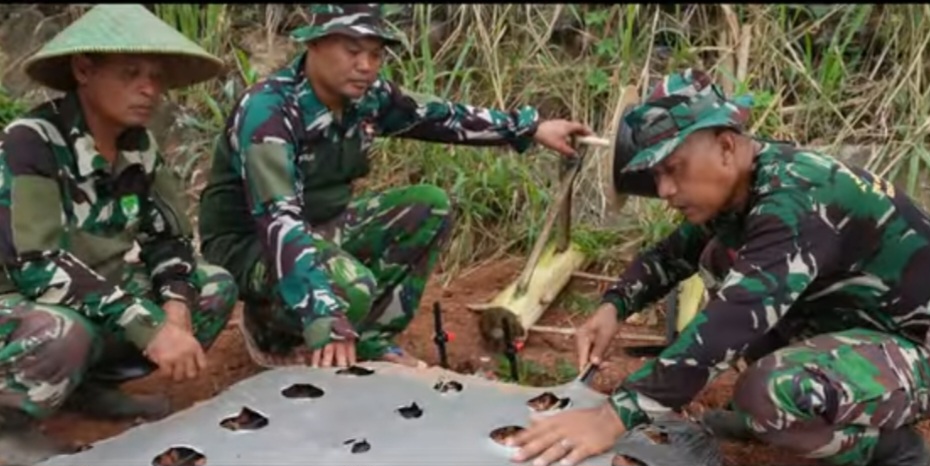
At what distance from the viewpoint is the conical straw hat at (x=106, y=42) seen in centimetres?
318

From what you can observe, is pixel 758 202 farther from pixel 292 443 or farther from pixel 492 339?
pixel 492 339

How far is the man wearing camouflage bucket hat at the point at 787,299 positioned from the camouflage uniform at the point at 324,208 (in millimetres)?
833

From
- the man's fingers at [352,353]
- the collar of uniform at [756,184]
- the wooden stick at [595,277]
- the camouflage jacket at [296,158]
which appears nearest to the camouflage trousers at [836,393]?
the collar of uniform at [756,184]

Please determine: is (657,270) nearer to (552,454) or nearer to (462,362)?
(552,454)

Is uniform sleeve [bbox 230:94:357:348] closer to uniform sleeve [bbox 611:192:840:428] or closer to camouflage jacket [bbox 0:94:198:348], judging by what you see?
camouflage jacket [bbox 0:94:198:348]

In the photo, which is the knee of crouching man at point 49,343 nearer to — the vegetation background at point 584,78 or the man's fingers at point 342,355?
the man's fingers at point 342,355

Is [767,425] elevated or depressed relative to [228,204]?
depressed

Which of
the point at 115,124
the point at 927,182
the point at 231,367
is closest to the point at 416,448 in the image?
the point at 115,124

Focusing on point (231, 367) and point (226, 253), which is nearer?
point (226, 253)

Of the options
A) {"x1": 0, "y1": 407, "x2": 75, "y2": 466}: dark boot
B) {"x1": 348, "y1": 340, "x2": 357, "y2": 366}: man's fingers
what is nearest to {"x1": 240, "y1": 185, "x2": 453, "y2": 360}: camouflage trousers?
{"x1": 348, "y1": 340, "x2": 357, "y2": 366}: man's fingers

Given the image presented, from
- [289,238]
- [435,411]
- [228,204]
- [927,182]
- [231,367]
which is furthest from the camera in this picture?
[927,182]

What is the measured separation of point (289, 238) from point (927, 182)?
2872 millimetres

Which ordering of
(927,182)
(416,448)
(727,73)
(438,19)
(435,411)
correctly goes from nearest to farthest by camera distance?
1. (416,448)
2. (435,411)
3. (927,182)
4. (727,73)
5. (438,19)

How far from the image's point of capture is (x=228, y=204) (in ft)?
12.4
